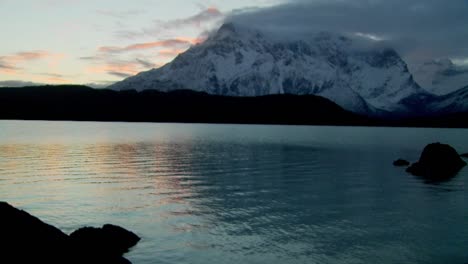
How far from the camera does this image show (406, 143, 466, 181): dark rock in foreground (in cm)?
7025

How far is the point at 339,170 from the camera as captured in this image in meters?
73.5

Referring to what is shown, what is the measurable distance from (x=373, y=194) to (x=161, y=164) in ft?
124

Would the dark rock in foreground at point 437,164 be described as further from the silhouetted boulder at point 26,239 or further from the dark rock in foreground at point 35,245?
the silhouetted boulder at point 26,239

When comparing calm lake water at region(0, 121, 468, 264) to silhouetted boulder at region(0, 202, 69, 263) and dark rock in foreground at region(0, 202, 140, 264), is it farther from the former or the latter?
silhouetted boulder at region(0, 202, 69, 263)

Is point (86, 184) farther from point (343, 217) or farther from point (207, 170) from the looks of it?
point (343, 217)

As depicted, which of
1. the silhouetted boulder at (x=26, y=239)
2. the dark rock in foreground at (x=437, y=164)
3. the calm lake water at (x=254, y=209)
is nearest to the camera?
the silhouetted boulder at (x=26, y=239)

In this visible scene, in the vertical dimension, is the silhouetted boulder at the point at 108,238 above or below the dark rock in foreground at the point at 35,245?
below

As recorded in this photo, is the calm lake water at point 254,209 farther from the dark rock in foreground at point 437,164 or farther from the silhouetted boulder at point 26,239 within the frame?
the silhouetted boulder at point 26,239

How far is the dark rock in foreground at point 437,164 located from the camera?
70250 mm

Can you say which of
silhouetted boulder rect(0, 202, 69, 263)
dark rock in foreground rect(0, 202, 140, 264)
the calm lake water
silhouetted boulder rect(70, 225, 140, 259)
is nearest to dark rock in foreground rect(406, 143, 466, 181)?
the calm lake water

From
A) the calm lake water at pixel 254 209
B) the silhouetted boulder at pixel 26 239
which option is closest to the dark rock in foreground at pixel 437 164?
the calm lake water at pixel 254 209

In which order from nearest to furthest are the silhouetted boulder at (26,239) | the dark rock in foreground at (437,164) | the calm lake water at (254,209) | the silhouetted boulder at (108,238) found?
1. the silhouetted boulder at (26,239)
2. the silhouetted boulder at (108,238)
3. the calm lake water at (254,209)
4. the dark rock in foreground at (437,164)

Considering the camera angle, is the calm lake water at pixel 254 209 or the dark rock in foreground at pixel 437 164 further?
the dark rock in foreground at pixel 437 164

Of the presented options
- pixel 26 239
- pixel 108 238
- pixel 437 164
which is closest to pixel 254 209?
pixel 108 238
